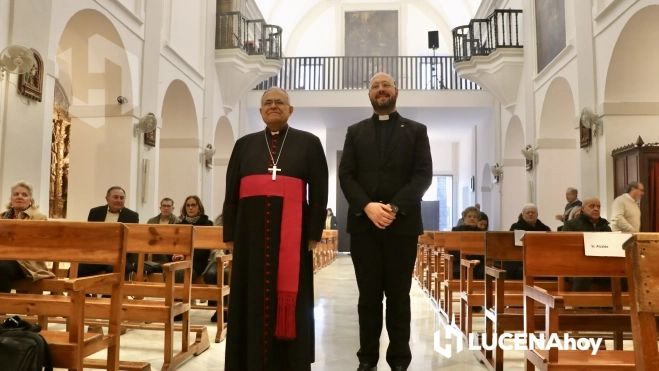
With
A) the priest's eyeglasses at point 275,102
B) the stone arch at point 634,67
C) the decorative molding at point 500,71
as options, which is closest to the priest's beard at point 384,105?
the priest's eyeglasses at point 275,102

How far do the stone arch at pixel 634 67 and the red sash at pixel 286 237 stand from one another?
20.1 feet

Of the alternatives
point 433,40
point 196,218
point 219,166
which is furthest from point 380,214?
point 433,40

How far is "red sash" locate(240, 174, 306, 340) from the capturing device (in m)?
2.80

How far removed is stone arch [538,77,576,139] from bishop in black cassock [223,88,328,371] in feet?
27.4

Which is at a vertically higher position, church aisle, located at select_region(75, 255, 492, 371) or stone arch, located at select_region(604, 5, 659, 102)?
stone arch, located at select_region(604, 5, 659, 102)

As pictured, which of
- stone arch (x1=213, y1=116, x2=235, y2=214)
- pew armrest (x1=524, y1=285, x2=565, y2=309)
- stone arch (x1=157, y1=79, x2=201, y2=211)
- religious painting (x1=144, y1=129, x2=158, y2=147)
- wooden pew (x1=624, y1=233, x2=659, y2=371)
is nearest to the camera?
wooden pew (x1=624, y1=233, x2=659, y2=371)

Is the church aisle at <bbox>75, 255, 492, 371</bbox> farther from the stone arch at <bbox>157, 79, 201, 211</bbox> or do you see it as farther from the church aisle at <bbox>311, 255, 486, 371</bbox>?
the stone arch at <bbox>157, 79, 201, 211</bbox>

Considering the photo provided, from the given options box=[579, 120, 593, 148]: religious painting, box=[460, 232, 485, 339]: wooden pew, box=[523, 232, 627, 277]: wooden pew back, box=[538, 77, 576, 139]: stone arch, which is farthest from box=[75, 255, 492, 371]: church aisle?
box=[538, 77, 576, 139]: stone arch

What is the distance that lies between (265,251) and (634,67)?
22.5 feet

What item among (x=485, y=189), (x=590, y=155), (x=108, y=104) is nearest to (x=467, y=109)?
(x=485, y=189)

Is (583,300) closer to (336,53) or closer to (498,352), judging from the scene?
(498,352)

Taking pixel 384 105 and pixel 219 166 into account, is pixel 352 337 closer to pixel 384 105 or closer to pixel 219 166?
pixel 384 105

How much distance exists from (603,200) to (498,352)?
528 cm

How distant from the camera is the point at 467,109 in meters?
15.1
